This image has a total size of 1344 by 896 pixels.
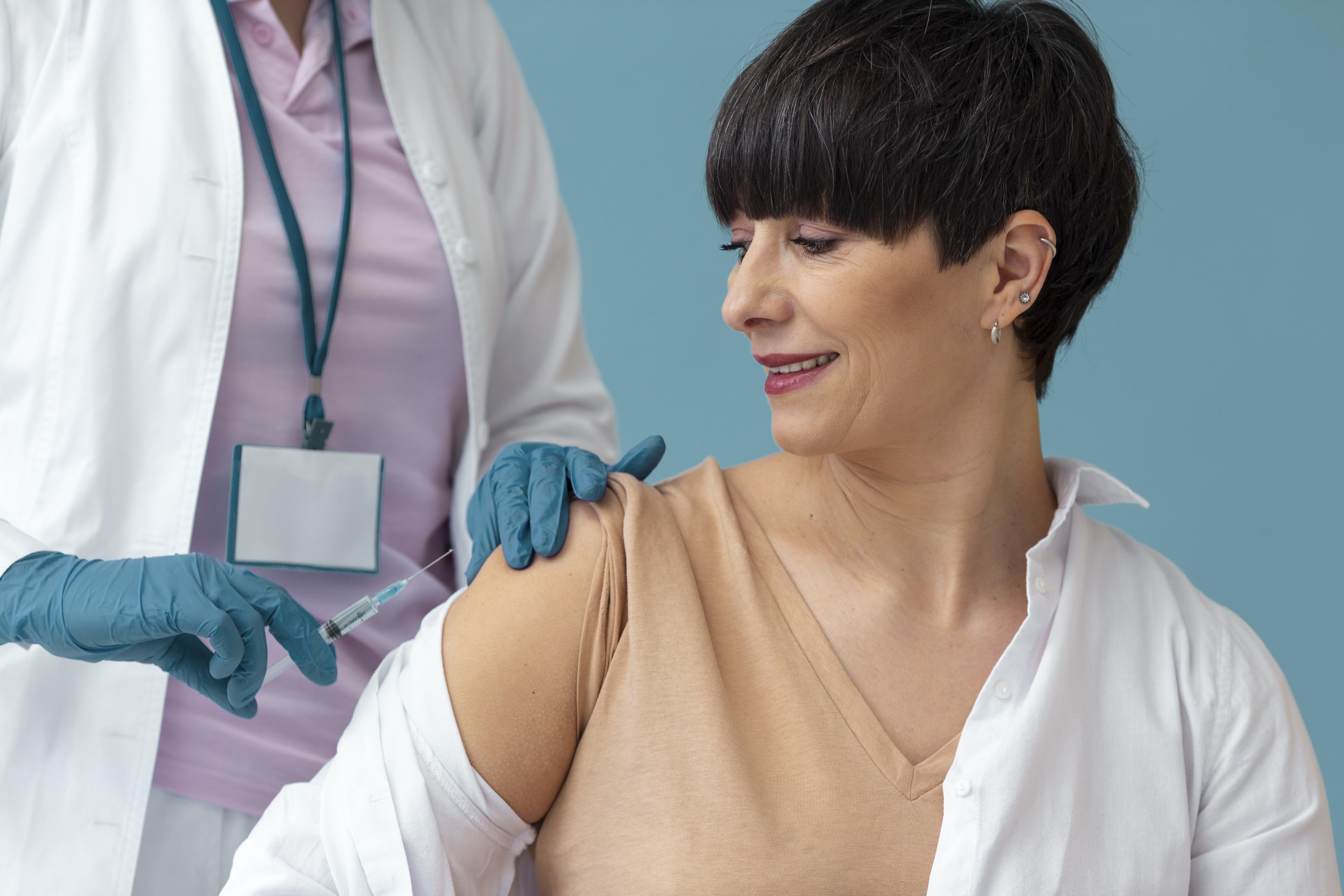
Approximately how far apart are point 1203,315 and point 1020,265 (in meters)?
1.71

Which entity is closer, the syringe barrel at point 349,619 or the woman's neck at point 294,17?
the syringe barrel at point 349,619

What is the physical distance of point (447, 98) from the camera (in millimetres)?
1592

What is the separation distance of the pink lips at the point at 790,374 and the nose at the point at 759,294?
0.03 meters

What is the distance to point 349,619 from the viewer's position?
1.30 metres

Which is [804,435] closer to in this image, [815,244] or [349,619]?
[815,244]

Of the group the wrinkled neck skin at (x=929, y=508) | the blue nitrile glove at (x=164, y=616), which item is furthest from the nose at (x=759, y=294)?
the blue nitrile glove at (x=164, y=616)

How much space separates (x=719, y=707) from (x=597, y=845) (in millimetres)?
168

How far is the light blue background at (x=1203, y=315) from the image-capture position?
2.71m

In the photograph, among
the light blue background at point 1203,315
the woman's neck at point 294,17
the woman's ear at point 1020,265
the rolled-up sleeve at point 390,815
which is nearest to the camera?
the rolled-up sleeve at point 390,815

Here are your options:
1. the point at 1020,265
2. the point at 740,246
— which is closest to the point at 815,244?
the point at 740,246

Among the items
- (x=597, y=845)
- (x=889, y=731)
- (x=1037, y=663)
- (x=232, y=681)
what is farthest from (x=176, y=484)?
(x=1037, y=663)

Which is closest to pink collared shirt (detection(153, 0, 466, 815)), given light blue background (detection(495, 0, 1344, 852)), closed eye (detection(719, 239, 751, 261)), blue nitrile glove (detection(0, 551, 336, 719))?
blue nitrile glove (detection(0, 551, 336, 719))

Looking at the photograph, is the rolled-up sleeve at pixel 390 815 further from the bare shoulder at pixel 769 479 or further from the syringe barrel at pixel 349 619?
the bare shoulder at pixel 769 479

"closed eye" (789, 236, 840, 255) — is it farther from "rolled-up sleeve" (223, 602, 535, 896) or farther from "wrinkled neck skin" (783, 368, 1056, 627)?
"rolled-up sleeve" (223, 602, 535, 896)
